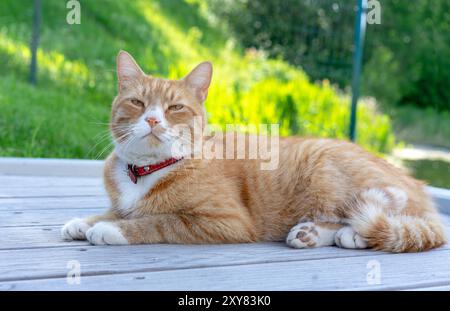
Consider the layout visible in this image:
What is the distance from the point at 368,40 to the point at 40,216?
9.95 m

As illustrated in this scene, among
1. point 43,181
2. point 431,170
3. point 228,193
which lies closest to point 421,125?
point 431,170

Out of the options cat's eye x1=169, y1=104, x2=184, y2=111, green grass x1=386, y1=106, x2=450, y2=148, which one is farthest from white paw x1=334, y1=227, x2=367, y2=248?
green grass x1=386, y1=106, x2=450, y2=148

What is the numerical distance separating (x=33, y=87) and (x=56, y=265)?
11.7 feet

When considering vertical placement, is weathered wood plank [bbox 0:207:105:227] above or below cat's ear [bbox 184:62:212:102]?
below

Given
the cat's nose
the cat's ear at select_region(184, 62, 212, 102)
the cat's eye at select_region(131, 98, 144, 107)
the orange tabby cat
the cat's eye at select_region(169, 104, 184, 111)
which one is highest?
the cat's ear at select_region(184, 62, 212, 102)

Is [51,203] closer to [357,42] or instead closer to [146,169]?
[146,169]

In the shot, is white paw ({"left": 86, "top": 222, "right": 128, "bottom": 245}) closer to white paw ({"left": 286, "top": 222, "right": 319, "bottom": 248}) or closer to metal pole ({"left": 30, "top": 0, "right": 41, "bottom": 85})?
white paw ({"left": 286, "top": 222, "right": 319, "bottom": 248})

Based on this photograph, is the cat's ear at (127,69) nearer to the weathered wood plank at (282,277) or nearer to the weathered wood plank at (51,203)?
the weathered wood plank at (51,203)

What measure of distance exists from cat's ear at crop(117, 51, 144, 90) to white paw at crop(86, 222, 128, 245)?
26.1 inches

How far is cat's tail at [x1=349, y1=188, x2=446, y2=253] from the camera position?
2135 mm

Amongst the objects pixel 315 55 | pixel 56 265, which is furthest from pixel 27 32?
pixel 56 265

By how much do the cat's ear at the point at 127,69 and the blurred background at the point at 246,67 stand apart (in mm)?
244

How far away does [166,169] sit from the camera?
229 cm
